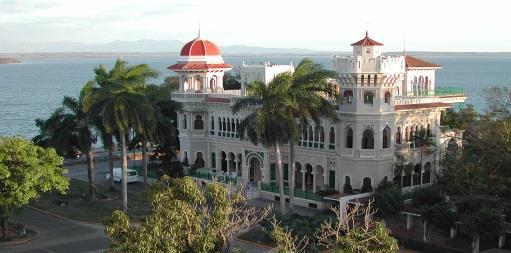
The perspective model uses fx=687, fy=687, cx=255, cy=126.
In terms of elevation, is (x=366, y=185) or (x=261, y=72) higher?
(x=261, y=72)

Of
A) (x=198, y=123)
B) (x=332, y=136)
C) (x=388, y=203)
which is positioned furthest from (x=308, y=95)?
(x=198, y=123)

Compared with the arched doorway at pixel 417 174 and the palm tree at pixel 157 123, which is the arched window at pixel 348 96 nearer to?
the arched doorway at pixel 417 174

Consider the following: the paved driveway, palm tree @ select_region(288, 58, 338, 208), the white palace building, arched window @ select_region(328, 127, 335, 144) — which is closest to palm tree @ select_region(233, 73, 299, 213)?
palm tree @ select_region(288, 58, 338, 208)

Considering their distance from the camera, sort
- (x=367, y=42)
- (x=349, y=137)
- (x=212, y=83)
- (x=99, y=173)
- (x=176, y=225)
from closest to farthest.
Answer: (x=176, y=225), (x=367, y=42), (x=349, y=137), (x=212, y=83), (x=99, y=173)

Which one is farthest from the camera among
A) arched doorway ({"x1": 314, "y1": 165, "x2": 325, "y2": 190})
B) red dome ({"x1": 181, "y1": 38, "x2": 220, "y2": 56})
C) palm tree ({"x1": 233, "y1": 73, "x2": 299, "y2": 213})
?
red dome ({"x1": 181, "y1": 38, "x2": 220, "y2": 56})

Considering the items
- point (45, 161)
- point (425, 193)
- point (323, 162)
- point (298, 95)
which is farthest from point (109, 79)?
point (425, 193)

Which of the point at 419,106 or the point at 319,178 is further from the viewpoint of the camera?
the point at 319,178

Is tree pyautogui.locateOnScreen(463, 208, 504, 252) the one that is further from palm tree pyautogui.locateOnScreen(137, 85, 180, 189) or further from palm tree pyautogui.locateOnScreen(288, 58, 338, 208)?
palm tree pyautogui.locateOnScreen(137, 85, 180, 189)

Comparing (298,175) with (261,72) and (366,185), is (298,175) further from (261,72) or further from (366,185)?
(261,72)
